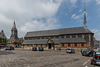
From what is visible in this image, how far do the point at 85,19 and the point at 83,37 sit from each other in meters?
13.7

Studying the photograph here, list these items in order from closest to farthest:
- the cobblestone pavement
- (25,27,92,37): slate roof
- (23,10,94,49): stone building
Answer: the cobblestone pavement
(23,10,94,49): stone building
(25,27,92,37): slate roof

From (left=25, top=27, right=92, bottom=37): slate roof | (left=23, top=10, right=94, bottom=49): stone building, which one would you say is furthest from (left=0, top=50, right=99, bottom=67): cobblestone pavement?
(left=25, top=27, right=92, bottom=37): slate roof

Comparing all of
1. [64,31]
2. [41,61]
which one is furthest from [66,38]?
[41,61]

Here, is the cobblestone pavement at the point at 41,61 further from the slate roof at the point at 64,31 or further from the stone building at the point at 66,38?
the slate roof at the point at 64,31

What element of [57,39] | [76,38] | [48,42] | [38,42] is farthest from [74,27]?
[38,42]

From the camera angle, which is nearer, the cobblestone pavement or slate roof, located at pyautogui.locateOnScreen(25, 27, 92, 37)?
the cobblestone pavement

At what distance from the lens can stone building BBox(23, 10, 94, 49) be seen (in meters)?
39.8

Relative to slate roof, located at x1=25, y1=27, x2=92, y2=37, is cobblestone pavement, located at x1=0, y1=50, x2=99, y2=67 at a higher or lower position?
lower

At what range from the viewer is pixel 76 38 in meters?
41.7

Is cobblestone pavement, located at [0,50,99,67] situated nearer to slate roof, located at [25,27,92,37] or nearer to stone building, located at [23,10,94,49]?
stone building, located at [23,10,94,49]

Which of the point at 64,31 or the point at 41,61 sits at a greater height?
the point at 64,31

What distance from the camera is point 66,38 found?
4403cm

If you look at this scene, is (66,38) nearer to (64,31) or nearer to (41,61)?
(64,31)

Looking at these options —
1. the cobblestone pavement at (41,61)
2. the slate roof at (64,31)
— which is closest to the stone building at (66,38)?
the slate roof at (64,31)
